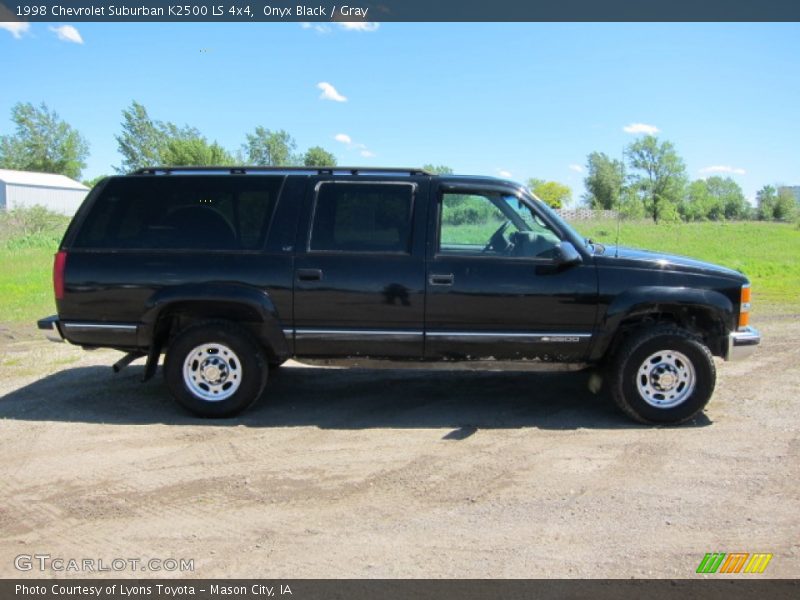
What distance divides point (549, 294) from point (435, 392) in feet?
5.43

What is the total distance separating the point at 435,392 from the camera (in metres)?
6.04

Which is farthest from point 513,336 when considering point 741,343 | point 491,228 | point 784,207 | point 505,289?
point 784,207

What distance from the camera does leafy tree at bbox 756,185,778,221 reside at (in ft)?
352

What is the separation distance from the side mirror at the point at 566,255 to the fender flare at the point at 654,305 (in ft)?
1.57

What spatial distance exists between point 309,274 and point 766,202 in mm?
129406

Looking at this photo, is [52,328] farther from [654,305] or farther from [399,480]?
[654,305]

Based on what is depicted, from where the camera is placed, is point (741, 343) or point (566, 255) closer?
point (566, 255)

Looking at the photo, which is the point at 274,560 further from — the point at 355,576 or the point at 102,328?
the point at 102,328

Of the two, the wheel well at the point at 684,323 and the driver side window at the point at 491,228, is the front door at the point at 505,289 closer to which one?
the driver side window at the point at 491,228

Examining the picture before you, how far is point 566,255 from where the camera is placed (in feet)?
16.0

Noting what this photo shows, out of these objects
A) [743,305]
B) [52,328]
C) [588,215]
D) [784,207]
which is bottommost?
[52,328]
